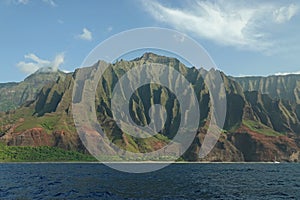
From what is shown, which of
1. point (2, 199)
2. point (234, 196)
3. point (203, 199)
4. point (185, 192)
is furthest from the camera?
point (185, 192)

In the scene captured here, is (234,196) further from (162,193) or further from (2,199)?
(2,199)

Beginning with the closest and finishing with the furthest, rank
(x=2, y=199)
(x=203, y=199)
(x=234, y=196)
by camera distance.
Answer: (x=2, y=199)
(x=203, y=199)
(x=234, y=196)

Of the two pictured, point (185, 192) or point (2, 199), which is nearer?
point (2, 199)

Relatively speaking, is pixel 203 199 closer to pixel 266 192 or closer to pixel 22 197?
pixel 266 192

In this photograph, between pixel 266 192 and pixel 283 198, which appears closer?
pixel 283 198

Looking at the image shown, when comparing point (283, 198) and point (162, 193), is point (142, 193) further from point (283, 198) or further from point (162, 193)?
point (283, 198)

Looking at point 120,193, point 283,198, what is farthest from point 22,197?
point 283,198

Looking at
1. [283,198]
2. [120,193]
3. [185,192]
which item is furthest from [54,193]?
[283,198]

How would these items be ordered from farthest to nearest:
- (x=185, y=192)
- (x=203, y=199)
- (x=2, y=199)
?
1. (x=185, y=192)
2. (x=203, y=199)
3. (x=2, y=199)
